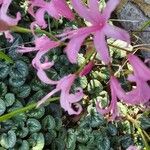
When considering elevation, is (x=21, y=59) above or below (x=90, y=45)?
below

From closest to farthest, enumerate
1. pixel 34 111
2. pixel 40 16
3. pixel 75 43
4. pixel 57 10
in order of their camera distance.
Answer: pixel 75 43 → pixel 57 10 → pixel 40 16 → pixel 34 111

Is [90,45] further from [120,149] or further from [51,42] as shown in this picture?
[120,149]

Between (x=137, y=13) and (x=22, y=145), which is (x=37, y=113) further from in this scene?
(x=137, y=13)

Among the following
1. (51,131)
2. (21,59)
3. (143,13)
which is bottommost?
(51,131)

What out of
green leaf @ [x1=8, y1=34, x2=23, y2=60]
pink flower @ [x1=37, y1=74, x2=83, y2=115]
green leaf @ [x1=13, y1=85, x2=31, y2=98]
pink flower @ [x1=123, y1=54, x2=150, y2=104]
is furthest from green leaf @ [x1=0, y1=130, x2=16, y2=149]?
pink flower @ [x1=123, y1=54, x2=150, y2=104]

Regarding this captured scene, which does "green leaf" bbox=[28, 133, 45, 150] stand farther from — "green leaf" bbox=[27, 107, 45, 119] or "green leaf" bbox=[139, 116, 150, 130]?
"green leaf" bbox=[139, 116, 150, 130]

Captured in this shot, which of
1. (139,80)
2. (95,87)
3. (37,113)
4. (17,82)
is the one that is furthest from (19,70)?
(139,80)

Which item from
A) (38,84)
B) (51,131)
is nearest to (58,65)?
(38,84)
